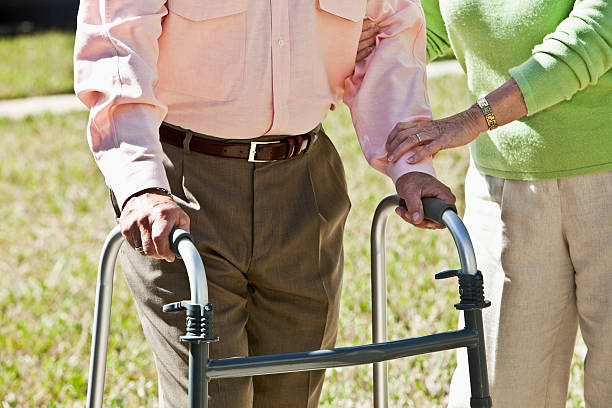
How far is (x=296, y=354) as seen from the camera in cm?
198

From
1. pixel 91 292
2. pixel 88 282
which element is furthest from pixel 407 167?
pixel 88 282

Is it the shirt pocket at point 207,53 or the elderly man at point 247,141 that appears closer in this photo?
the elderly man at point 247,141

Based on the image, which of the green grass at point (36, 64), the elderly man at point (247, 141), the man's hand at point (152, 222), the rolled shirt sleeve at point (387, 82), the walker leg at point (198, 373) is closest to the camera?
the walker leg at point (198, 373)

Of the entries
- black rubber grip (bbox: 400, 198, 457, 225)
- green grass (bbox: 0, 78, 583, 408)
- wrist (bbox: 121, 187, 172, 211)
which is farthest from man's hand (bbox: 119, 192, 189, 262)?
green grass (bbox: 0, 78, 583, 408)

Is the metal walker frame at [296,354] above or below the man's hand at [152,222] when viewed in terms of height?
below

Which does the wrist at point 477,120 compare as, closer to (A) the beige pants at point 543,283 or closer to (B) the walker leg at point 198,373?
(A) the beige pants at point 543,283

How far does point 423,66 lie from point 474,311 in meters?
0.88

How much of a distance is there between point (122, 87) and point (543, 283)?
4.40 ft

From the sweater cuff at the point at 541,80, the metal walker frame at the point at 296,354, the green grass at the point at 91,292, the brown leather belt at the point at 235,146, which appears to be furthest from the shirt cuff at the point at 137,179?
the green grass at the point at 91,292

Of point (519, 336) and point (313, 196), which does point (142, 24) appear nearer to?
point (313, 196)

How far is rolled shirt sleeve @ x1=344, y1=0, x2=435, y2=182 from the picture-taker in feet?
8.65

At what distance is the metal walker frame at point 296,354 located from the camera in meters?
1.89

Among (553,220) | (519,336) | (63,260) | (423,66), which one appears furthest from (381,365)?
(63,260)

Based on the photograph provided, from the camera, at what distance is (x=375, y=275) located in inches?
108
